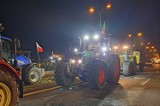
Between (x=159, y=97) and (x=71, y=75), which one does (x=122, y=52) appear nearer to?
(x=71, y=75)

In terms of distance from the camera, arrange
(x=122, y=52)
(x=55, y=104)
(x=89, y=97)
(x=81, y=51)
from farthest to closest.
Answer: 1. (x=122, y=52)
2. (x=81, y=51)
3. (x=89, y=97)
4. (x=55, y=104)

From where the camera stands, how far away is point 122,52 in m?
22.1

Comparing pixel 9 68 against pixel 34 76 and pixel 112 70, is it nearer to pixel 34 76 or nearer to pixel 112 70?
pixel 34 76

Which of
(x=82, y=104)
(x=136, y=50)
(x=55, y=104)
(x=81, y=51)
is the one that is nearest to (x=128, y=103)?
(x=82, y=104)

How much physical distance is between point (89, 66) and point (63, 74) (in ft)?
4.51

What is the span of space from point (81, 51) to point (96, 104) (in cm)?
591

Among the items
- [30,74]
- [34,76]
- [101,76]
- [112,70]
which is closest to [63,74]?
[101,76]

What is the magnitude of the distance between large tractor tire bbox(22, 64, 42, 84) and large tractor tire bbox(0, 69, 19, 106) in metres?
7.12

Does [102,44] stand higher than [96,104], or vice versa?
[102,44]

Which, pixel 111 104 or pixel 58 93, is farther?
pixel 58 93

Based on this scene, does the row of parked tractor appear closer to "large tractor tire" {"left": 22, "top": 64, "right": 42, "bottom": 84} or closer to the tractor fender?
"large tractor tire" {"left": 22, "top": 64, "right": 42, "bottom": 84}

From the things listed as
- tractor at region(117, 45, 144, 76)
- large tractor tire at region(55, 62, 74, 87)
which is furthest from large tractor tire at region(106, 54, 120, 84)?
tractor at region(117, 45, 144, 76)

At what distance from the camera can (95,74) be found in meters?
12.8

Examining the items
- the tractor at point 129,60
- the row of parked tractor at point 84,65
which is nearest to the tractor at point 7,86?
the row of parked tractor at point 84,65
